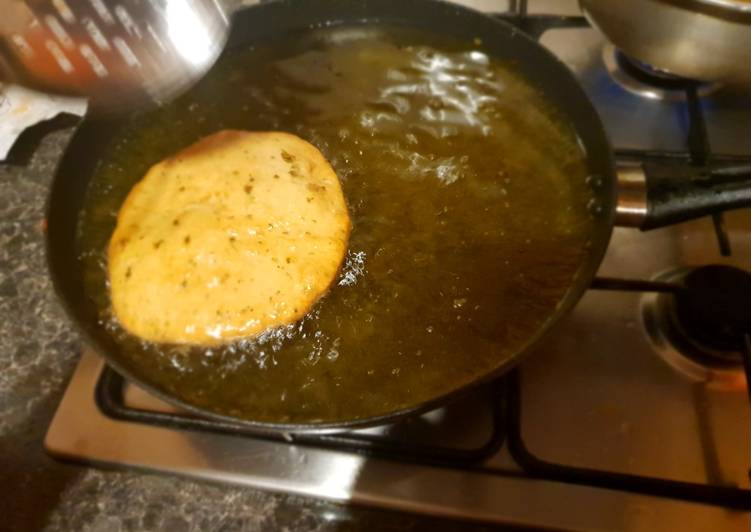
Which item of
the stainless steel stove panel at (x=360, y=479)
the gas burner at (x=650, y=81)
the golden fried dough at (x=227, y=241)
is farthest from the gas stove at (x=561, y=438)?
the gas burner at (x=650, y=81)

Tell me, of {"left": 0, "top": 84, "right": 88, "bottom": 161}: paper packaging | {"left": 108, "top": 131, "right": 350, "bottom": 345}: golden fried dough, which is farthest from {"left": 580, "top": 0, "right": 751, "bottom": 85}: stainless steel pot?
{"left": 0, "top": 84, "right": 88, "bottom": 161}: paper packaging

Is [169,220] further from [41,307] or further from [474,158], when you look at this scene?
[474,158]

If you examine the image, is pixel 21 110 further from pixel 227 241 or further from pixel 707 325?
pixel 707 325

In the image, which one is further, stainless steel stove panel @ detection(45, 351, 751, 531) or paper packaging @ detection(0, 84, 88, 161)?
paper packaging @ detection(0, 84, 88, 161)

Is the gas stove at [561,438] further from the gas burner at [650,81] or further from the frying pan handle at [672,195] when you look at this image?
the gas burner at [650,81]

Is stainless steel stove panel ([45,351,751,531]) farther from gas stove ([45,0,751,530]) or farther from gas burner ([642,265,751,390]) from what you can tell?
gas burner ([642,265,751,390])

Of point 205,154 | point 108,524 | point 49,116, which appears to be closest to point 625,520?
point 108,524
